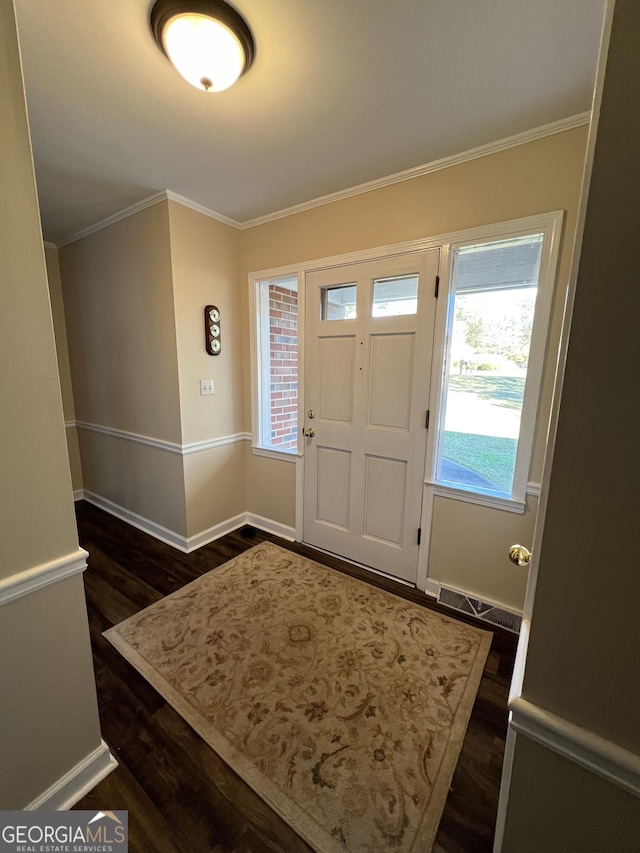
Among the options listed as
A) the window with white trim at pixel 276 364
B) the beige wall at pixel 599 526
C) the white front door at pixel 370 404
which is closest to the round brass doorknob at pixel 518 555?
the beige wall at pixel 599 526

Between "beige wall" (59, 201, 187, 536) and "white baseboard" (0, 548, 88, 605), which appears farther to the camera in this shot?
Answer: "beige wall" (59, 201, 187, 536)

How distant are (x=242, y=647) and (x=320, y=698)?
48cm

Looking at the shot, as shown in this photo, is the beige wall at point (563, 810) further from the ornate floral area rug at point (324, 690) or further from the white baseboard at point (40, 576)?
the white baseboard at point (40, 576)

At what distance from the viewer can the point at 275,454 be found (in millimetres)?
2787

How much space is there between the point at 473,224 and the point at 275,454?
2047 mm

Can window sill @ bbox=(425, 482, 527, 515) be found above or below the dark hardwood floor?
above

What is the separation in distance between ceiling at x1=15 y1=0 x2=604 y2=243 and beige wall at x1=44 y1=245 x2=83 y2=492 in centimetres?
141

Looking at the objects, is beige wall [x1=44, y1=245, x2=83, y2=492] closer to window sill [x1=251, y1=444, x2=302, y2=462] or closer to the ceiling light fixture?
window sill [x1=251, y1=444, x2=302, y2=462]

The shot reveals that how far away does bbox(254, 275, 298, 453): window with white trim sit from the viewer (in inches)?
109

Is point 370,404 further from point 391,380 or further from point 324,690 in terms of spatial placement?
point 324,690

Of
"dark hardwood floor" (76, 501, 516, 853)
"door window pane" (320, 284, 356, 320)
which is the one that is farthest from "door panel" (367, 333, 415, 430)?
"dark hardwood floor" (76, 501, 516, 853)

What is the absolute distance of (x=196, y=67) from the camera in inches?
46.7

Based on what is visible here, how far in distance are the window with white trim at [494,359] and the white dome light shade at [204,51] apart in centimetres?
128

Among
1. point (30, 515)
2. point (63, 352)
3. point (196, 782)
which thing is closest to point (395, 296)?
point (30, 515)
